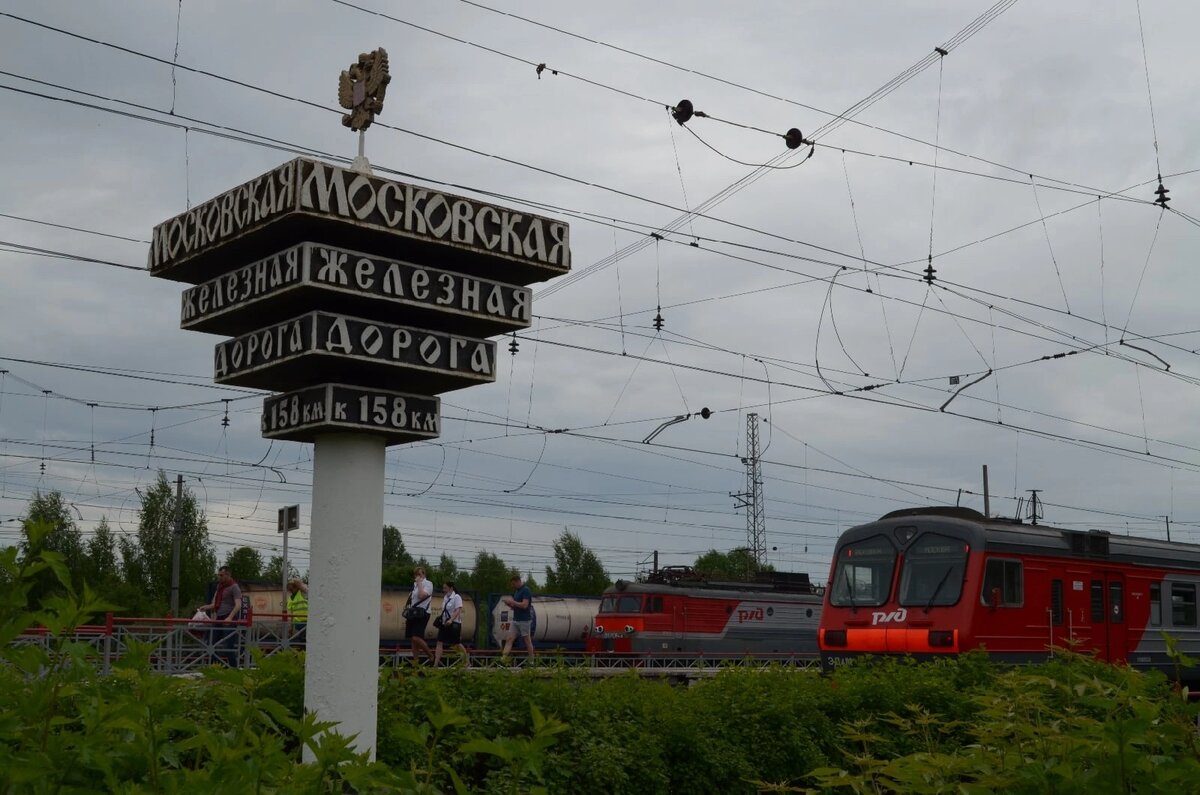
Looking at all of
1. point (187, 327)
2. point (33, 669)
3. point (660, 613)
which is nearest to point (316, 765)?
point (33, 669)

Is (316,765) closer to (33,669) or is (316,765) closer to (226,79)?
(33,669)

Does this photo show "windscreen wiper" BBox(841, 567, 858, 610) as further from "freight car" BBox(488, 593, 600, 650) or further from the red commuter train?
"freight car" BBox(488, 593, 600, 650)

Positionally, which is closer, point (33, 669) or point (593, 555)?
point (33, 669)

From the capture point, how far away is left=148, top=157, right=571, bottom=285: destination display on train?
761cm

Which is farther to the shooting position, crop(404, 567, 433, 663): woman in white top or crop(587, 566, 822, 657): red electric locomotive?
crop(587, 566, 822, 657): red electric locomotive

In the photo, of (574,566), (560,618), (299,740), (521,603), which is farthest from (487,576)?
(299,740)

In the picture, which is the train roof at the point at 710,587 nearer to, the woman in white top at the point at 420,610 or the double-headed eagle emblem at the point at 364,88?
the woman in white top at the point at 420,610

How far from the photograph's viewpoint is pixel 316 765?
9.99ft

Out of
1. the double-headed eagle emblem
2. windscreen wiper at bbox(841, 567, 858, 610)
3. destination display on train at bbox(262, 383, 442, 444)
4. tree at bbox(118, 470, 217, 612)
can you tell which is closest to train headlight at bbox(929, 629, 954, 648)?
windscreen wiper at bbox(841, 567, 858, 610)

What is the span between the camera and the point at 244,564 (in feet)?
277

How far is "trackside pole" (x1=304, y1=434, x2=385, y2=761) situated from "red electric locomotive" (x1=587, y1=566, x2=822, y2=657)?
2708 centimetres

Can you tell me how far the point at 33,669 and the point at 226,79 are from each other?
12.3m

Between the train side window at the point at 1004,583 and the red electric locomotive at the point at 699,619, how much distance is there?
16.2m

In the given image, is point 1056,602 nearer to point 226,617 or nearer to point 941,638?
point 941,638
